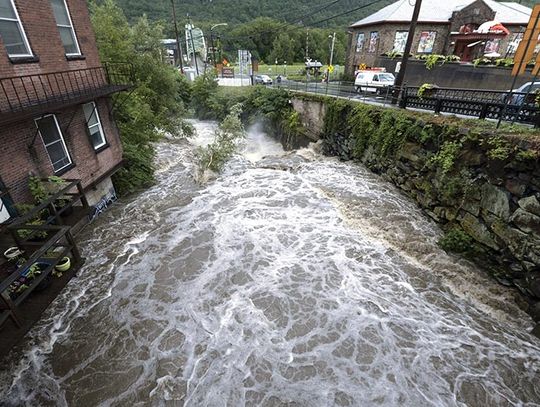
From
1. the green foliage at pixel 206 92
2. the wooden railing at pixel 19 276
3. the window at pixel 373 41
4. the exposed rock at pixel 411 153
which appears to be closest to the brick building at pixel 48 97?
the wooden railing at pixel 19 276

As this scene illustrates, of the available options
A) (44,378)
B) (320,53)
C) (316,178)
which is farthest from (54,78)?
(320,53)

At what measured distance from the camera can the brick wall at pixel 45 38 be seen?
275 inches

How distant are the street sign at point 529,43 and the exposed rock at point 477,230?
14.9 ft

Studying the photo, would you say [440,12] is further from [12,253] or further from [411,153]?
[12,253]

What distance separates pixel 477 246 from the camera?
840cm

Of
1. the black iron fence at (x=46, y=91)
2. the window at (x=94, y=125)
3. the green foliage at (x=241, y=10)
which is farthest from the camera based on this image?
the green foliage at (x=241, y=10)

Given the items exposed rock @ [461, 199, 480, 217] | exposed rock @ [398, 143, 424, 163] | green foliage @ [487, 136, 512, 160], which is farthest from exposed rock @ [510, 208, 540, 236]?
exposed rock @ [398, 143, 424, 163]

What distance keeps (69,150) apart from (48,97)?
181cm

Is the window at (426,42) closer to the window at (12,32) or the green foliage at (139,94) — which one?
the green foliage at (139,94)

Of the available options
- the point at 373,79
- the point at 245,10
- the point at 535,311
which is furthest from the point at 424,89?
the point at 245,10

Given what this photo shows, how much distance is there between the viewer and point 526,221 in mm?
7133

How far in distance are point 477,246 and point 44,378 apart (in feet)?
37.8

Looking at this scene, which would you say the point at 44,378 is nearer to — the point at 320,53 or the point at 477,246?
the point at 477,246

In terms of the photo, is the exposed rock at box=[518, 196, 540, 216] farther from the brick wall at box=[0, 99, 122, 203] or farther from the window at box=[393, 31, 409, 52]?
the window at box=[393, 31, 409, 52]
